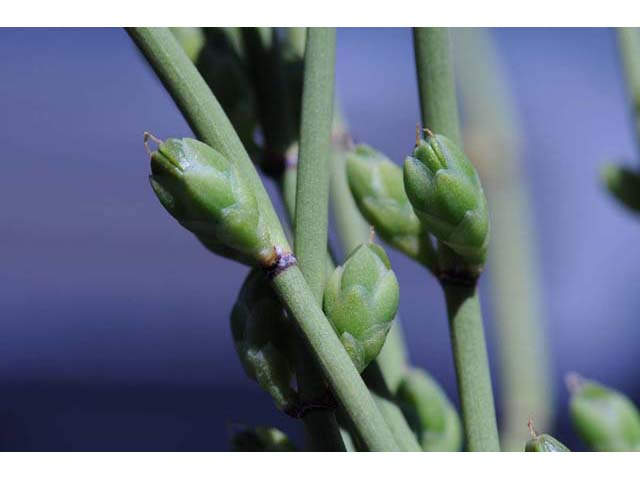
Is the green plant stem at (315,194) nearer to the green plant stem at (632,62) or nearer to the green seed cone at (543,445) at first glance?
the green seed cone at (543,445)

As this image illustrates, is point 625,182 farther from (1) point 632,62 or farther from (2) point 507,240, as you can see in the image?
(2) point 507,240

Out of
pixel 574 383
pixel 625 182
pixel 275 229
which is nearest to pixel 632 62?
pixel 625 182

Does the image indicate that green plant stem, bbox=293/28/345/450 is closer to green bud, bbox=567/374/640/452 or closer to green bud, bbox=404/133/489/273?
green bud, bbox=404/133/489/273


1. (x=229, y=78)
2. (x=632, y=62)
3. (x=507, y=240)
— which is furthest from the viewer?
(x=507, y=240)

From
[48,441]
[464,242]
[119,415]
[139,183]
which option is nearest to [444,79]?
[464,242]

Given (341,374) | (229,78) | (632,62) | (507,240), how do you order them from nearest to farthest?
1. (341,374)
2. (229,78)
3. (632,62)
4. (507,240)

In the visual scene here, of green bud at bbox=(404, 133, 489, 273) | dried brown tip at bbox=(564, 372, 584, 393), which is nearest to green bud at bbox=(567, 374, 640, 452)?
dried brown tip at bbox=(564, 372, 584, 393)
